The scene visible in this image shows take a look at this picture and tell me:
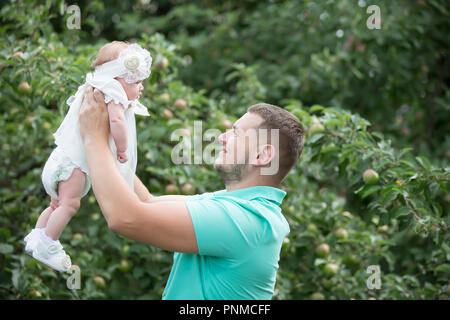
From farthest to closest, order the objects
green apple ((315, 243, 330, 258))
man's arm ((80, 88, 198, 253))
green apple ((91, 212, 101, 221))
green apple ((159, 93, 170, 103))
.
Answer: green apple ((91, 212, 101, 221)) → green apple ((159, 93, 170, 103)) → green apple ((315, 243, 330, 258)) → man's arm ((80, 88, 198, 253))

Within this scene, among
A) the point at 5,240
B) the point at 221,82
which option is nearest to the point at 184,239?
the point at 5,240

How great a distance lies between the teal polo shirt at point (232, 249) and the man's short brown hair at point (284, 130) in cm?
11

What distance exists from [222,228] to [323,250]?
1431mm

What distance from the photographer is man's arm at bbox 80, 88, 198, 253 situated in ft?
4.46

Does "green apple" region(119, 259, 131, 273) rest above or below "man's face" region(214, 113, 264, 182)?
below

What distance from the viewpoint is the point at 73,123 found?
149 centimetres

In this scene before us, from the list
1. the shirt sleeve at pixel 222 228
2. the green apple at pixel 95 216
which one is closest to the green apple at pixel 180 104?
the green apple at pixel 95 216

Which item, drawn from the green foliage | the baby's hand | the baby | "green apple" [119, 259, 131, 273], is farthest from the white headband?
"green apple" [119, 259, 131, 273]

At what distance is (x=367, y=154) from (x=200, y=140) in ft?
3.09

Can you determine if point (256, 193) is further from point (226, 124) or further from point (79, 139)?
point (226, 124)

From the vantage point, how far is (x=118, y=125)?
4.67ft

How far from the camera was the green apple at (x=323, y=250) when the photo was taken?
2.72 m

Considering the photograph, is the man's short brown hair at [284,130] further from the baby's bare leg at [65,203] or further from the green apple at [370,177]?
the green apple at [370,177]

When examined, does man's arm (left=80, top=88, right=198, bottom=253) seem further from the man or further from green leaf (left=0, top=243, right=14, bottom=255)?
green leaf (left=0, top=243, right=14, bottom=255)
